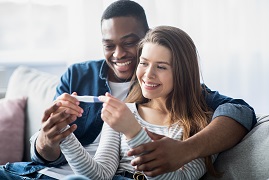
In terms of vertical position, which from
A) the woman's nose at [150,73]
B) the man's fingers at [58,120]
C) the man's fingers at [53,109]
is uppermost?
the woman's nose at [150,73]

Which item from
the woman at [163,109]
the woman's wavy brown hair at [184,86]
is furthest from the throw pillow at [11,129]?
the woman's wavy brown hair at [184,86]

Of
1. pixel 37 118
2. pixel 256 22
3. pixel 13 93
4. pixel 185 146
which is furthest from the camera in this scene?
pixel 256 22

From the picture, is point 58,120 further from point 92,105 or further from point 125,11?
point 125,11

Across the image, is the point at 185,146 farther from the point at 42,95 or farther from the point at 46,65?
the point at 46,65

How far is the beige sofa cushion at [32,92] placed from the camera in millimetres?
1999

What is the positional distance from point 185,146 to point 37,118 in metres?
0.88

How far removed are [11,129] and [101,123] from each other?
0.46 metres

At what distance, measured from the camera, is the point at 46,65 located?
261 centimetres

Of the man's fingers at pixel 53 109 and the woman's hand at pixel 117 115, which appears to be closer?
the woman's hand at pixel 117 115

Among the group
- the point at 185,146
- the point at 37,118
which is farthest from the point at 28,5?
the point at 185,146

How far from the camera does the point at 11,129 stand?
196 centimetres

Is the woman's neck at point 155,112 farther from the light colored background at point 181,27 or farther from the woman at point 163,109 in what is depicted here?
the light colored background at point 181,27

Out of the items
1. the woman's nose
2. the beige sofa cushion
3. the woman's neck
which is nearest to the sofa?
the beige sofa cushion

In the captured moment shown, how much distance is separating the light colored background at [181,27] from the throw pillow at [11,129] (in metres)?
0.57
